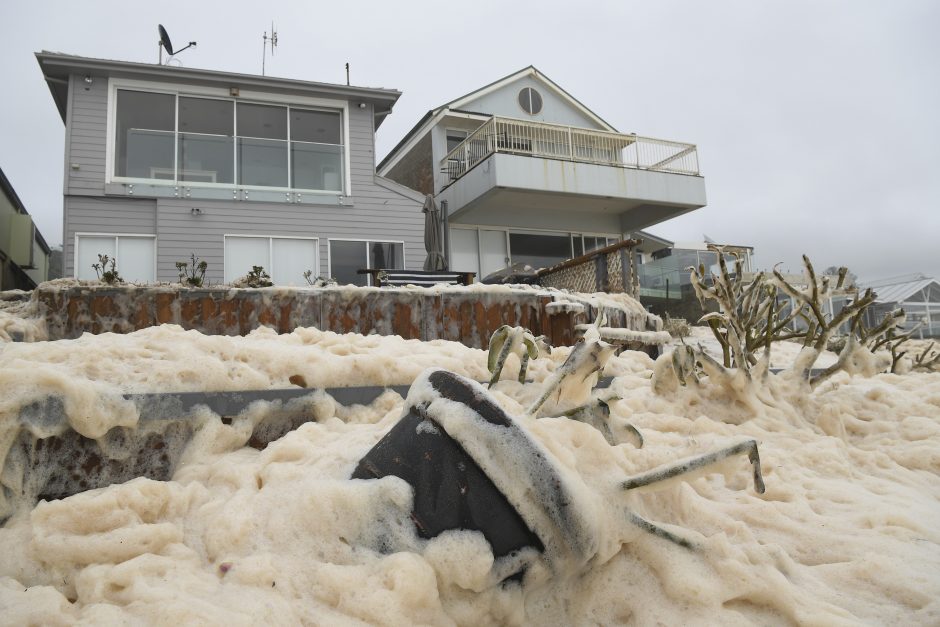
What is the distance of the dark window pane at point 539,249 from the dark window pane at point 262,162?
5.55 metres

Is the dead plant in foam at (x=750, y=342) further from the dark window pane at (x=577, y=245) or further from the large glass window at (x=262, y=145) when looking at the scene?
the dark window pane at (x=577, y=245)

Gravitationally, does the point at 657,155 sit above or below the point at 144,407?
above

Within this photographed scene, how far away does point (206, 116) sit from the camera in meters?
10.9

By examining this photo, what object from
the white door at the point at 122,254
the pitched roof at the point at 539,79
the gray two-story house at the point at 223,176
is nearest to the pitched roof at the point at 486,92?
the pitched roof at the point at 539,79

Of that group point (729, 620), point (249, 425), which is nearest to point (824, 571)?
point (729, 620)

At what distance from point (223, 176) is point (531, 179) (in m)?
6.09

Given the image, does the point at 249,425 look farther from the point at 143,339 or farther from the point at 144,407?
the point at 143,339

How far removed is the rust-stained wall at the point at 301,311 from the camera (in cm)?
388

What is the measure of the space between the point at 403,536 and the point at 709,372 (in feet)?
7.04

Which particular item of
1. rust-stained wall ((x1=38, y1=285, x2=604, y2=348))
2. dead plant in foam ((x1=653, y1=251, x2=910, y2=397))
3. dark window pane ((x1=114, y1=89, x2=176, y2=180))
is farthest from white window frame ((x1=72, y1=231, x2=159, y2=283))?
dead plant in foam ((x1=653, y1=251, x2=910, y2=397))

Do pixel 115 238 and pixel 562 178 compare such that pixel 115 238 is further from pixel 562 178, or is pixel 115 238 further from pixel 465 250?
pixel 562 178

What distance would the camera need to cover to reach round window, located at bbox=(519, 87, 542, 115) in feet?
51.4

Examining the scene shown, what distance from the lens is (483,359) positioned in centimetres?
293

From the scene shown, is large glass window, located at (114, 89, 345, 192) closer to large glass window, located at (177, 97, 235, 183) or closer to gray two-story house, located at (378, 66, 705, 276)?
large glass window, located at (177, 97, 235, 183)
